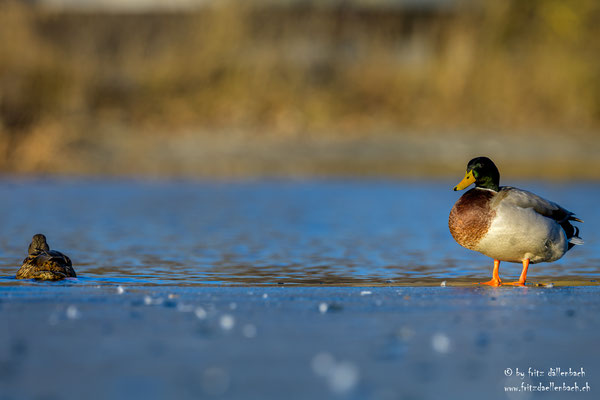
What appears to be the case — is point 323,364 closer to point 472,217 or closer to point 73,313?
point 73,313

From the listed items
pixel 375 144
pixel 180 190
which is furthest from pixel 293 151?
pixel 180 190

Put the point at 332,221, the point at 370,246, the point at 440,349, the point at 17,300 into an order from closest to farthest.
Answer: the point at 440,349 < the point at 17,300 < the point at 370,246 < the point at 332,221

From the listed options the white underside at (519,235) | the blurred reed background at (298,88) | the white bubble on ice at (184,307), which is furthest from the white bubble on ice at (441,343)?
the blurred reed background at (298,88)

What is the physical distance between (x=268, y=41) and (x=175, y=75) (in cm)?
176

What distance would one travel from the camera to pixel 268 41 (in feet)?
61.9

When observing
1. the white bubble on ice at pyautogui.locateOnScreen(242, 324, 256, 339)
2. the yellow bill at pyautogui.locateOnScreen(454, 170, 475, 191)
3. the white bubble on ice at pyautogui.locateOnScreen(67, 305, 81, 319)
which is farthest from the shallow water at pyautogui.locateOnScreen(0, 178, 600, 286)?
the white bubble on ice at pyautogui.locateOnScreen(242, 324, 256, 339)

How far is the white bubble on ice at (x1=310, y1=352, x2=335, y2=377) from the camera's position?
4315mm

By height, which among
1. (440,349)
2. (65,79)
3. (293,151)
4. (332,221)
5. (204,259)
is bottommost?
(440,349)

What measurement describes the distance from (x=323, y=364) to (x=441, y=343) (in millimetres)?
649

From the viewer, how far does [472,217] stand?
7.12 meters

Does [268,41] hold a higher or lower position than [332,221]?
higher

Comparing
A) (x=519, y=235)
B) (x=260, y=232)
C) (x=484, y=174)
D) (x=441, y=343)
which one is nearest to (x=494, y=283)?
Result: (x=519, y=235)

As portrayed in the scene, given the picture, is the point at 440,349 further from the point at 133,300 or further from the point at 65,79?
the point at 65,79

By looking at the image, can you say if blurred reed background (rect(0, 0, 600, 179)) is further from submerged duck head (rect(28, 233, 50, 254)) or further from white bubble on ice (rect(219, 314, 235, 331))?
white bubble on ice (rect(219, 314, 235, 331))
